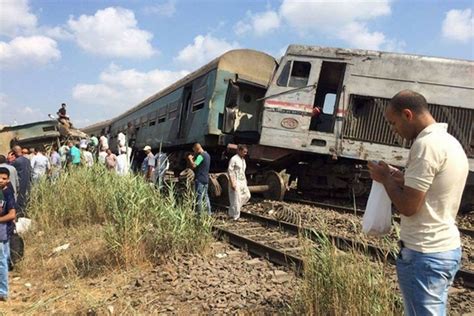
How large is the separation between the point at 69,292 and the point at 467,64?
27.7 ft

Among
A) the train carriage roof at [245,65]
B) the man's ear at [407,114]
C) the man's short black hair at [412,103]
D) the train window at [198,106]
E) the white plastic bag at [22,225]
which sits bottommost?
the white plastic bag at [22,225]

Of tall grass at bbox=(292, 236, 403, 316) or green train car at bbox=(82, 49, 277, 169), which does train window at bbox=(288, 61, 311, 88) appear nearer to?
green train car at bbox=(82, 49, 277, 169)

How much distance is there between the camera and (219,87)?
1133 cm

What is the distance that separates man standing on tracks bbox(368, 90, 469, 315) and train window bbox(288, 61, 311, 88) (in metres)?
7.83

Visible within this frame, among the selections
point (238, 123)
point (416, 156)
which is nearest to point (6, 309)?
point (416, 156)

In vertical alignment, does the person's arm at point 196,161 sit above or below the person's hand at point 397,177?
below

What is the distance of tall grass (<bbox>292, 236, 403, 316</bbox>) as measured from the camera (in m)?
3.25

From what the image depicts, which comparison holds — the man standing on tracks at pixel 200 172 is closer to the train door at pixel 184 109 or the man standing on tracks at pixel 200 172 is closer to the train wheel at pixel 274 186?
the train wheel at pixel 274 186

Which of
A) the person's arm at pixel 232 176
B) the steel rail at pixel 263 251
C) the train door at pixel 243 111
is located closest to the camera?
the steel rail at pixel 263 251

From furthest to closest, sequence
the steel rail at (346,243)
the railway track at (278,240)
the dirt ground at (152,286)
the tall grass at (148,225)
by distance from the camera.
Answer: the tall grass at (148,225) < the railway track at (278,240) < the steel rail at (346,243) < the dirt ground at (152,286)

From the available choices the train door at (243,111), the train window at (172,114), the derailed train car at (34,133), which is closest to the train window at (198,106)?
the train door at (243,111)

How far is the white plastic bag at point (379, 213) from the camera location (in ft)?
8.09

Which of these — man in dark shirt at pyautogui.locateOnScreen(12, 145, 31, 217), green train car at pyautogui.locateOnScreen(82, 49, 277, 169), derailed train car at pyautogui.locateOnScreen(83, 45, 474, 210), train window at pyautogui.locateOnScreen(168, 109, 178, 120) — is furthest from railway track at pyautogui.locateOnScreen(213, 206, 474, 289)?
train window at pyautogui.locateOnScreen(168, 109, 178, 120)

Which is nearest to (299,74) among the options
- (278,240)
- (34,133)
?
(278,240)
